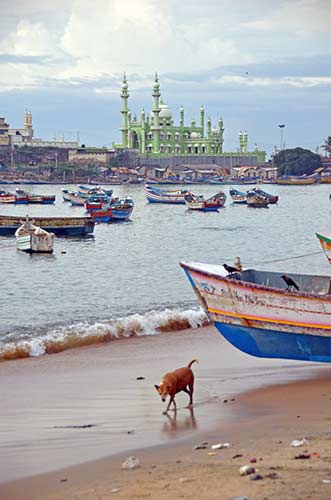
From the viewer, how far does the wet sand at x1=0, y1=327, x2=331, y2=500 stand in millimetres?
7648

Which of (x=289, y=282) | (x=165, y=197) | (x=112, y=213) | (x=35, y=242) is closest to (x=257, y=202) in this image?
(x=165, y=197)

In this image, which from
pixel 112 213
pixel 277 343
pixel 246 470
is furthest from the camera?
pixel 112 213

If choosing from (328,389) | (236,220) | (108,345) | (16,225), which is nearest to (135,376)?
(328,389)

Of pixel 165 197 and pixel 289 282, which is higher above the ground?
pixel 289 282

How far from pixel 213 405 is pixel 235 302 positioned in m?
1.96

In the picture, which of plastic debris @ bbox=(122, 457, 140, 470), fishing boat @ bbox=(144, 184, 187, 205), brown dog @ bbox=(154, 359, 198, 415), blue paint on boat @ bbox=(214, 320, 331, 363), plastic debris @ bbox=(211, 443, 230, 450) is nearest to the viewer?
plastic debris @ bbox=(122, 457, 140, 470)

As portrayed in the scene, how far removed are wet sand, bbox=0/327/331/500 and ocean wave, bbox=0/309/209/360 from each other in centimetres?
81

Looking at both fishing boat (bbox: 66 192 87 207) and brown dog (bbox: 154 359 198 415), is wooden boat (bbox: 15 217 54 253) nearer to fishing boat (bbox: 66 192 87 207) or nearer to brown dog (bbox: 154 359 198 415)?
brown dog (bbox: 154 359 198 415)

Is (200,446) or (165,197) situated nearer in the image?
(200,446)

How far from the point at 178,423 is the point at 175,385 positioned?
583 mm

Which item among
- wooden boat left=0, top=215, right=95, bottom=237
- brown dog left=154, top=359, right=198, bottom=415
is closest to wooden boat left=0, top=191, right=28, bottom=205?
wooden boat left=0, top=215, right=95, bottom=237

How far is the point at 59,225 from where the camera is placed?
44.2m

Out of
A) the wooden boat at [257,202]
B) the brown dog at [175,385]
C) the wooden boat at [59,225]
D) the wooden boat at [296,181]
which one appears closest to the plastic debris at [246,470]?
the brown dog at [175,385]

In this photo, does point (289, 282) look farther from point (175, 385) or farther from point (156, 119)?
point (156, 119)
